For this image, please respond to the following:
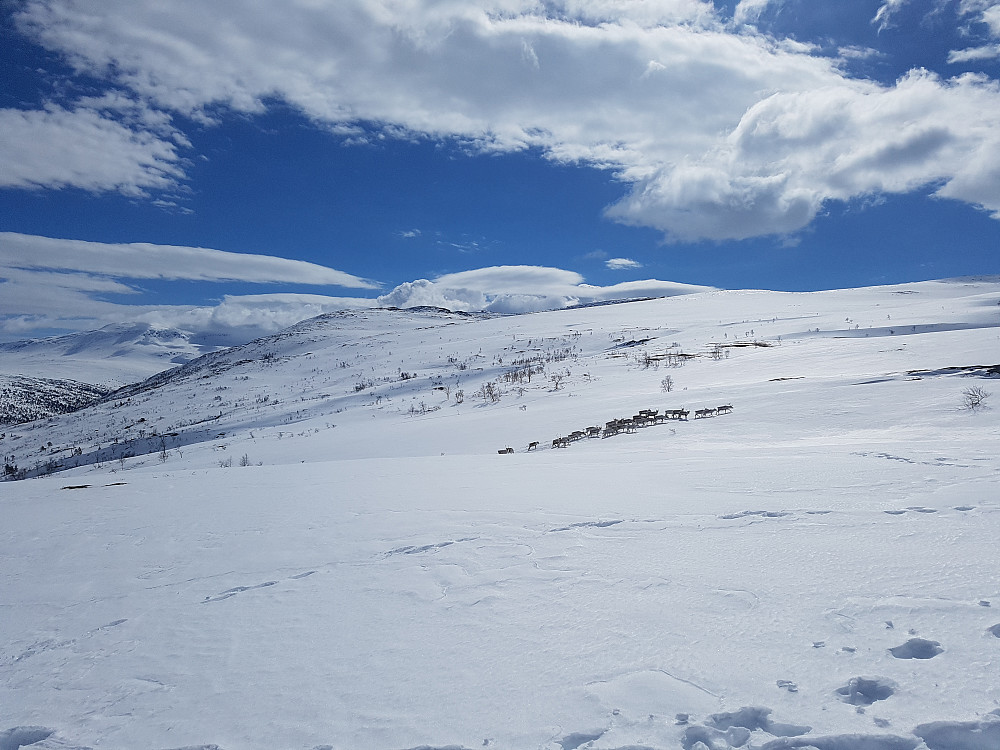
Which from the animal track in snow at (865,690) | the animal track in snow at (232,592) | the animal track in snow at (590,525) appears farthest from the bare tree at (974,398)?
the animal track in snow at (232,592)

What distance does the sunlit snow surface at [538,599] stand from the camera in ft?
6.13

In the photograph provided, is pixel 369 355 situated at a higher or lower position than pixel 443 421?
higher

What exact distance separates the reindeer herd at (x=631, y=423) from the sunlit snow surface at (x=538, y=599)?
66.0 inches

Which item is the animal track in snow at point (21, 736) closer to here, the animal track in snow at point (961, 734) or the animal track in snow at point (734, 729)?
the animal track in snow at point (734, 729)

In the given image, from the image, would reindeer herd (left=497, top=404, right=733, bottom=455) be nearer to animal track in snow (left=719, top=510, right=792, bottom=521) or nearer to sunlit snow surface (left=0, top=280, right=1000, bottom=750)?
sunlit snow surface (left=0, top=280, right=1000, bottom=750)

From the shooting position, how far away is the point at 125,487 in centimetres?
712

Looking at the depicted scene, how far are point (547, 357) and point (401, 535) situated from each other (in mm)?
21218

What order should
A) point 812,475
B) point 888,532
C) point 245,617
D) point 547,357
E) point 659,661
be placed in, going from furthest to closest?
1. point 547,357
2. point 812,475
3. point 888,532
4. point 245,617
5. point 659,661

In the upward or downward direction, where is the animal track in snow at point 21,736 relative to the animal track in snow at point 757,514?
downward

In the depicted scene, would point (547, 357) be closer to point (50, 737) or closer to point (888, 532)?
point (888, 532)

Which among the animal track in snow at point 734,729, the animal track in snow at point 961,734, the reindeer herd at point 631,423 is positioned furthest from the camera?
the reindeer herd at point 631,423

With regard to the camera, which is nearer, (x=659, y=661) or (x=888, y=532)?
(x=659, y=661)

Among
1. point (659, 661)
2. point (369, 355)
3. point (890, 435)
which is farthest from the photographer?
point (369, 355)

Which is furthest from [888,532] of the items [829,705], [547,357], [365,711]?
[547,357]
